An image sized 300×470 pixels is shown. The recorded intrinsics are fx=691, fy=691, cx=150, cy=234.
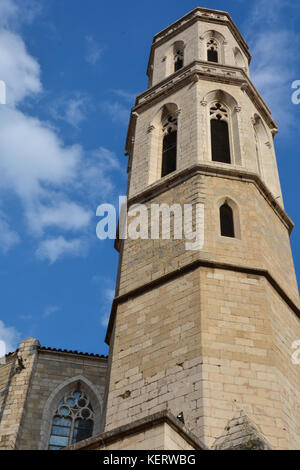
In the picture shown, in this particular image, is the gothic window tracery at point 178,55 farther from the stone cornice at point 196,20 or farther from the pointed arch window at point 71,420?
the pointed arch window at point 71,420

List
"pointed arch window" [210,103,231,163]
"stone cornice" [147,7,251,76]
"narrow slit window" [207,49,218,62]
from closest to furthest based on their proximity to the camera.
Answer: "pointed arch window" [210,103,231,163]
"narrow slit window" [207,49,218,62]
"stone cornice" [147,7,251,76]

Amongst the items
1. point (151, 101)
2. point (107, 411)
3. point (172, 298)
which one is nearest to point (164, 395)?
point (107, 411)

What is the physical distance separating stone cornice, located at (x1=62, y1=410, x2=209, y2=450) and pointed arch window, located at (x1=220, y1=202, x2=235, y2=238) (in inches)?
215

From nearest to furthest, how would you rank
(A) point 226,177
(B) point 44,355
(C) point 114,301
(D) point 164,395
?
(D) point 164,395, (C) point 114,301, (A) point 226,177, (B) point 44,355

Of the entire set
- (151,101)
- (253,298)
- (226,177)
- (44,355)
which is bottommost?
(253,298)

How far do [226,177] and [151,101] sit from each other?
178 inches

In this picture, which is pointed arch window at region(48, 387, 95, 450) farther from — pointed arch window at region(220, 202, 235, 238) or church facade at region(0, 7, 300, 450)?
pointed arch window at region(220, 202, 235, 238)

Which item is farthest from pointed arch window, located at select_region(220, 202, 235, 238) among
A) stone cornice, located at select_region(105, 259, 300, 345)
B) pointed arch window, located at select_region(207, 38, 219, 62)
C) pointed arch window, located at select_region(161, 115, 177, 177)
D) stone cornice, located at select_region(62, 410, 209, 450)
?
pointed arch window, located at select_region(207, 38, 219, 62)

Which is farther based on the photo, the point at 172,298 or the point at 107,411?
the point at 172,298

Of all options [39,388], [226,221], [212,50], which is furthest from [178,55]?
[39,388]

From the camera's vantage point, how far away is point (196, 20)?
792 inches

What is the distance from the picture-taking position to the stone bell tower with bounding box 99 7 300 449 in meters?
9.78
